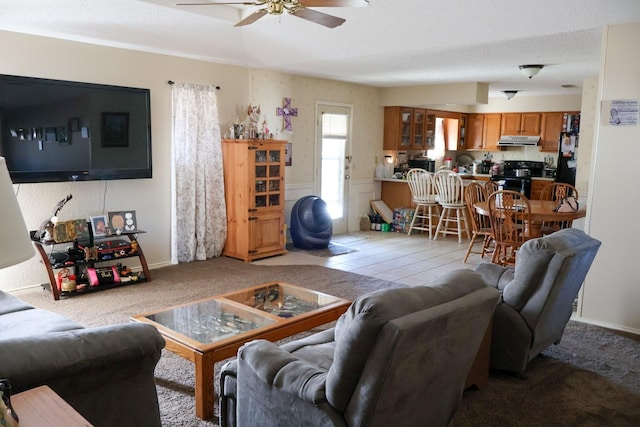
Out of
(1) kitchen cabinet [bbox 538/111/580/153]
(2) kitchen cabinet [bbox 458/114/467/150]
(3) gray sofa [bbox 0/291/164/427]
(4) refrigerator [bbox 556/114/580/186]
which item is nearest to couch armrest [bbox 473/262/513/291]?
(3) gray sofa [bbox 0/291/164/427]

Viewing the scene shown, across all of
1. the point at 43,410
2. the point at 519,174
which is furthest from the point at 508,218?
the point at 43,410

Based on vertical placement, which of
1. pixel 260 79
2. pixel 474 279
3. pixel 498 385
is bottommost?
pixel 498 385

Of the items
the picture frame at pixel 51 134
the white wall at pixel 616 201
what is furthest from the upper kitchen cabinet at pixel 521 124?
the picture frame at pixel 51 134

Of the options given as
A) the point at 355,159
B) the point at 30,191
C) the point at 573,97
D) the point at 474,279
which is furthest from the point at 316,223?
the point at 573,97

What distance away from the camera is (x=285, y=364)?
2117 millimetres

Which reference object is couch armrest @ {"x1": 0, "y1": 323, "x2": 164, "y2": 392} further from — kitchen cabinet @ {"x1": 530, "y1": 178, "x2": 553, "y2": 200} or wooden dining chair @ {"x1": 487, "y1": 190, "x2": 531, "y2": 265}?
kitchen cabinet @ {"x1": 530, "y1": 178, "x2": 553, "y2": 200}

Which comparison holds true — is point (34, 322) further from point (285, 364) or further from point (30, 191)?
point (30, 191)

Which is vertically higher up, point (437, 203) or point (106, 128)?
point (106, 128)

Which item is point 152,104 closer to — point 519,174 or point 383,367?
point 383,367

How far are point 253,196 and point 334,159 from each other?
2258 millimetres

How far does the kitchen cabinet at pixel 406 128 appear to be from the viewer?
861 centimetres

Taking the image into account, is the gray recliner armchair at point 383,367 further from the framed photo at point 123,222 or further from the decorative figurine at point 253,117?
the decorative figurine at point 253,117

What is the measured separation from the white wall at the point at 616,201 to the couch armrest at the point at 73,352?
3486mm

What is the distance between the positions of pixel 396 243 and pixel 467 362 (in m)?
5.22
